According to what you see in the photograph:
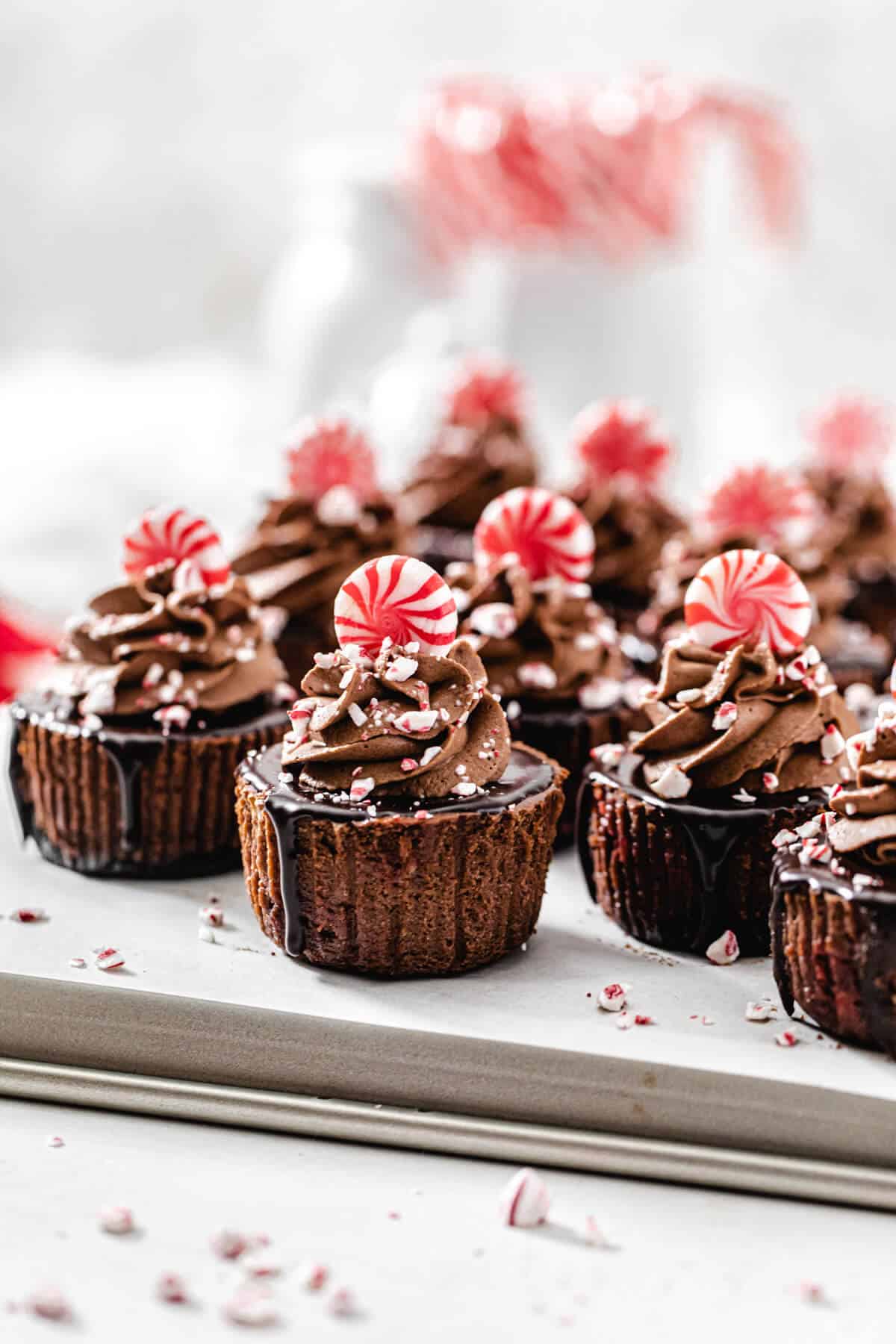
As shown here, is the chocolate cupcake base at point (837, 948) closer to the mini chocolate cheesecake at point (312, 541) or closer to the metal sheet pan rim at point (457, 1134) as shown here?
the metal sheet pan rim at point (457, 1134)

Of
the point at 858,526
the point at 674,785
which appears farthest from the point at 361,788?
the point at 858,526

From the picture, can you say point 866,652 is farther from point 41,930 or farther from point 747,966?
point 41,930

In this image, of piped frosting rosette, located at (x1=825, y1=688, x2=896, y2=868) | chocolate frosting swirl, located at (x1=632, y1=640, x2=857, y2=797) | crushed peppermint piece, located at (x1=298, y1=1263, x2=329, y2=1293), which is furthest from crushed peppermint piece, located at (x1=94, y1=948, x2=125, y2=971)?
piped frosting rosette, located at (x1=825, y1=688, x2=896, y2=868)

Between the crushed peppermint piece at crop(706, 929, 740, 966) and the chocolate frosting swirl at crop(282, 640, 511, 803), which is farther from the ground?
the chocolate frosting swirl at crop(282, 640, 511, 803)

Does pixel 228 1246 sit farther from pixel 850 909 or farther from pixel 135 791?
pixel 135 791

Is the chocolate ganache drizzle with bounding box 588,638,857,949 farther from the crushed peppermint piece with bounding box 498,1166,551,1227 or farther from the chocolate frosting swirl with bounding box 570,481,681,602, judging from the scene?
the chocolate frosting swirl with bounding box 570,481,681,602
